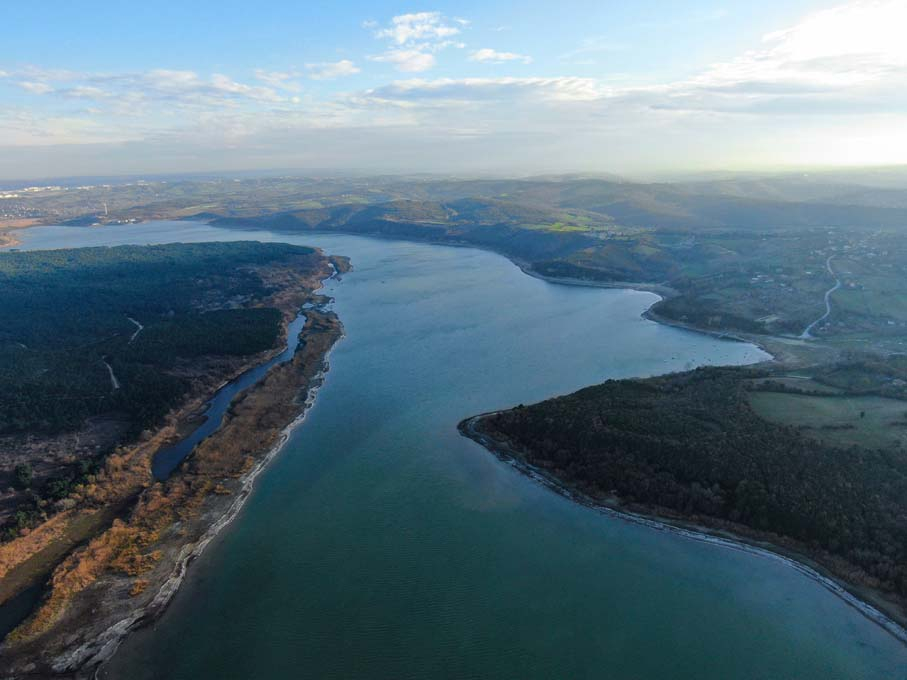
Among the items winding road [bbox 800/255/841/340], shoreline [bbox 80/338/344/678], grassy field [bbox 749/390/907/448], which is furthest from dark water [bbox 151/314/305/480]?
winding road [bbox 800/255/841/340]

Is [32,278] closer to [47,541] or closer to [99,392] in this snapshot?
[99,392]

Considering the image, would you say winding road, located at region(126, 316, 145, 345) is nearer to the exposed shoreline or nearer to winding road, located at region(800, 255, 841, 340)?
the exposed shoreline

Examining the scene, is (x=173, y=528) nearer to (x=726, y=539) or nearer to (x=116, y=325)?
(x=726, y=539)

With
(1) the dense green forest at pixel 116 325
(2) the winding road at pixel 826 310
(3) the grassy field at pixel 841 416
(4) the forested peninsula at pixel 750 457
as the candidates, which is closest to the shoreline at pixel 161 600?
(1) the dense green forest at pixel 116 325

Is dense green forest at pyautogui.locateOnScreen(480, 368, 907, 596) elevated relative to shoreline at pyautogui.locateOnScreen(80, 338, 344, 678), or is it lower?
elevated

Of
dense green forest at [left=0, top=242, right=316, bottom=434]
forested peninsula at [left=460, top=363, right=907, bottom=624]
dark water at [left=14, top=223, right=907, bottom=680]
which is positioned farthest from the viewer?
dense green forest at [left=0, top=242, right=316, bottom=434]

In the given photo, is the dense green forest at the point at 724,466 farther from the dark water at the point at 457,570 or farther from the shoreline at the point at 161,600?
the shoreline at the point at 161,600
